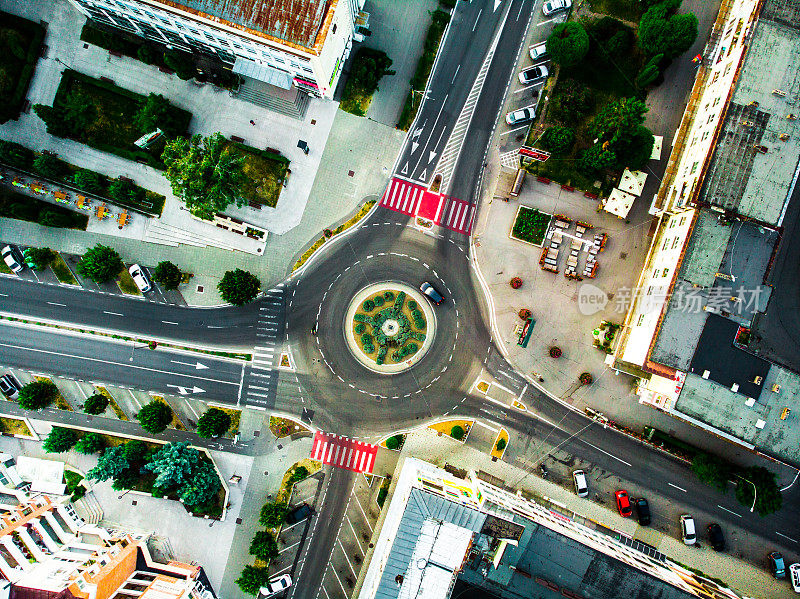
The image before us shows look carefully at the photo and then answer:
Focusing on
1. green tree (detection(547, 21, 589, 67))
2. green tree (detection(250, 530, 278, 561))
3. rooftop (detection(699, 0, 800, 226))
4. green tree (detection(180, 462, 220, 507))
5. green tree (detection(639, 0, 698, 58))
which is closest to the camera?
rooftop (detection(699, 0, 800, 226))

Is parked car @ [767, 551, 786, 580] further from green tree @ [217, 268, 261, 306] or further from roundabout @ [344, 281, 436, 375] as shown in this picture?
green tree @ [217, 268, 261, 306]

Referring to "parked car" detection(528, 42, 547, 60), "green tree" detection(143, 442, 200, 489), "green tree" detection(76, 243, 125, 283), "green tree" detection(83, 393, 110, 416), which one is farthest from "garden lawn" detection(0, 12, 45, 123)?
"parked car" detection(528, 42, 547, 60)

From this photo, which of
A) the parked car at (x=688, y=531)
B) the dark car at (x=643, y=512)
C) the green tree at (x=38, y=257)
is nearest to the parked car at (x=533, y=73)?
the dark car at (x=643, y=512)

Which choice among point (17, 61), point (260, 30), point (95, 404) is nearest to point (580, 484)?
point (95, 404)

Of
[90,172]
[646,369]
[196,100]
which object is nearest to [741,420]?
[646,369]

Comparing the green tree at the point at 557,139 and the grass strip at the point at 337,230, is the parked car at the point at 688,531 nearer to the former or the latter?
the green tree at the point at 557,139
